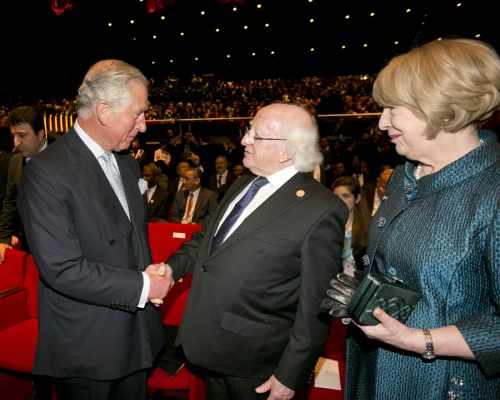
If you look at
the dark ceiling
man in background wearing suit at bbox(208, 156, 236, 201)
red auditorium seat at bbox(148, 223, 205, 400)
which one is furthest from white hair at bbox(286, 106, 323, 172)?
the dark ceiling

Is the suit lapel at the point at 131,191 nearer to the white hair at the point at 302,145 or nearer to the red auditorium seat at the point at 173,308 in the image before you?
the white hair at the point at 302,145

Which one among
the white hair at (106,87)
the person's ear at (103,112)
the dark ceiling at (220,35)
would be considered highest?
the dark ceiling at (220,35)

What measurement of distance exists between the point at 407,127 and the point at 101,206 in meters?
1.24

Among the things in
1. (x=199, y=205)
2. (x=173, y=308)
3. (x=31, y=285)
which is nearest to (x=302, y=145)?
(x=173, y=308)

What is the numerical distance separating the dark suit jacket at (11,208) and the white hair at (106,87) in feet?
7.87

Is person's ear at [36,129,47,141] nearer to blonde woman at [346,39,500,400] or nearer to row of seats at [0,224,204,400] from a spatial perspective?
row of seats at [0,224,204,400]

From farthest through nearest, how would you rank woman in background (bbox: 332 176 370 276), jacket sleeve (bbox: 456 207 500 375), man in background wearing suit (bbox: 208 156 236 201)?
man in background wearing suit (bbox: 208 156 236 201) < woman in background (bbox: 332 176 370 276) < jacket sleeve (bbox: 456 207 500 375)

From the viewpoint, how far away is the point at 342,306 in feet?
3.96

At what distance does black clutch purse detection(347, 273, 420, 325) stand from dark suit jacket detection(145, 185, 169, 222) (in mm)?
5989

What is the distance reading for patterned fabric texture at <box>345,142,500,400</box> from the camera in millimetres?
1107

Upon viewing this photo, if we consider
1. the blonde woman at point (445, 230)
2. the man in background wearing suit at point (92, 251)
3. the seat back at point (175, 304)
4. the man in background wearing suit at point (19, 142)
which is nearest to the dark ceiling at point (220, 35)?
the man in background wearing suit at point (19, 142)

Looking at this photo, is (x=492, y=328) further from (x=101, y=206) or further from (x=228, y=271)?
(x=101, y=206)

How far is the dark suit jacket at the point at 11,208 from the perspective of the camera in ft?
12.2

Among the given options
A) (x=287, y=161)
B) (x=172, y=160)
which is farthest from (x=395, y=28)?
(x=287, y=161)
